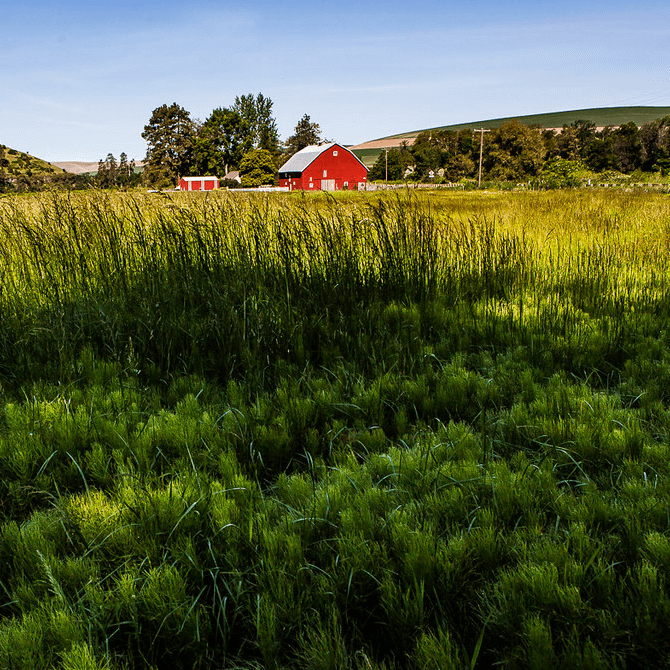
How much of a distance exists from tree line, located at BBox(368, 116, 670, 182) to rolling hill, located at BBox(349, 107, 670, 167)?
66555 mm

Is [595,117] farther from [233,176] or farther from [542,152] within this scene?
[233,176]

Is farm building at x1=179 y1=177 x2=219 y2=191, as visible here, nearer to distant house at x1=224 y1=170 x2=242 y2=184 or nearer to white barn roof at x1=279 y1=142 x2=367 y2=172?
distant house at x1=224 y1=170 x2=242 y2=184

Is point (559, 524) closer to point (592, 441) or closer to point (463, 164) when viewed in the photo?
point (592, 441)

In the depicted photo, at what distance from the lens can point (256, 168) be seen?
70.5 m

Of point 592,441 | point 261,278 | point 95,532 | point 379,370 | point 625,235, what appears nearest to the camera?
point 95,532

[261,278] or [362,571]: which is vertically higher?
[261,278]

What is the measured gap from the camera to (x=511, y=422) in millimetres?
2559

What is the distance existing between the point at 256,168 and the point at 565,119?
132 m

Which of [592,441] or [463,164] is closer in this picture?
[592,441]

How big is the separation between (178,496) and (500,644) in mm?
1216

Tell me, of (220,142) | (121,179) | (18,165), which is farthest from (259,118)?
(121,179)

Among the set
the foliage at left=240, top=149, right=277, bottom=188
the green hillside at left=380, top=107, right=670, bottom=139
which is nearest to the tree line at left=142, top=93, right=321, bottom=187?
the foliage at left=240, top=149, right=277, bottom=188

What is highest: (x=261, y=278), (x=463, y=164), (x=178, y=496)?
(x=463, y=164)

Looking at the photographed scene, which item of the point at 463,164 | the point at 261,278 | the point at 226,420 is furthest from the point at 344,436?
the point at 463,164
